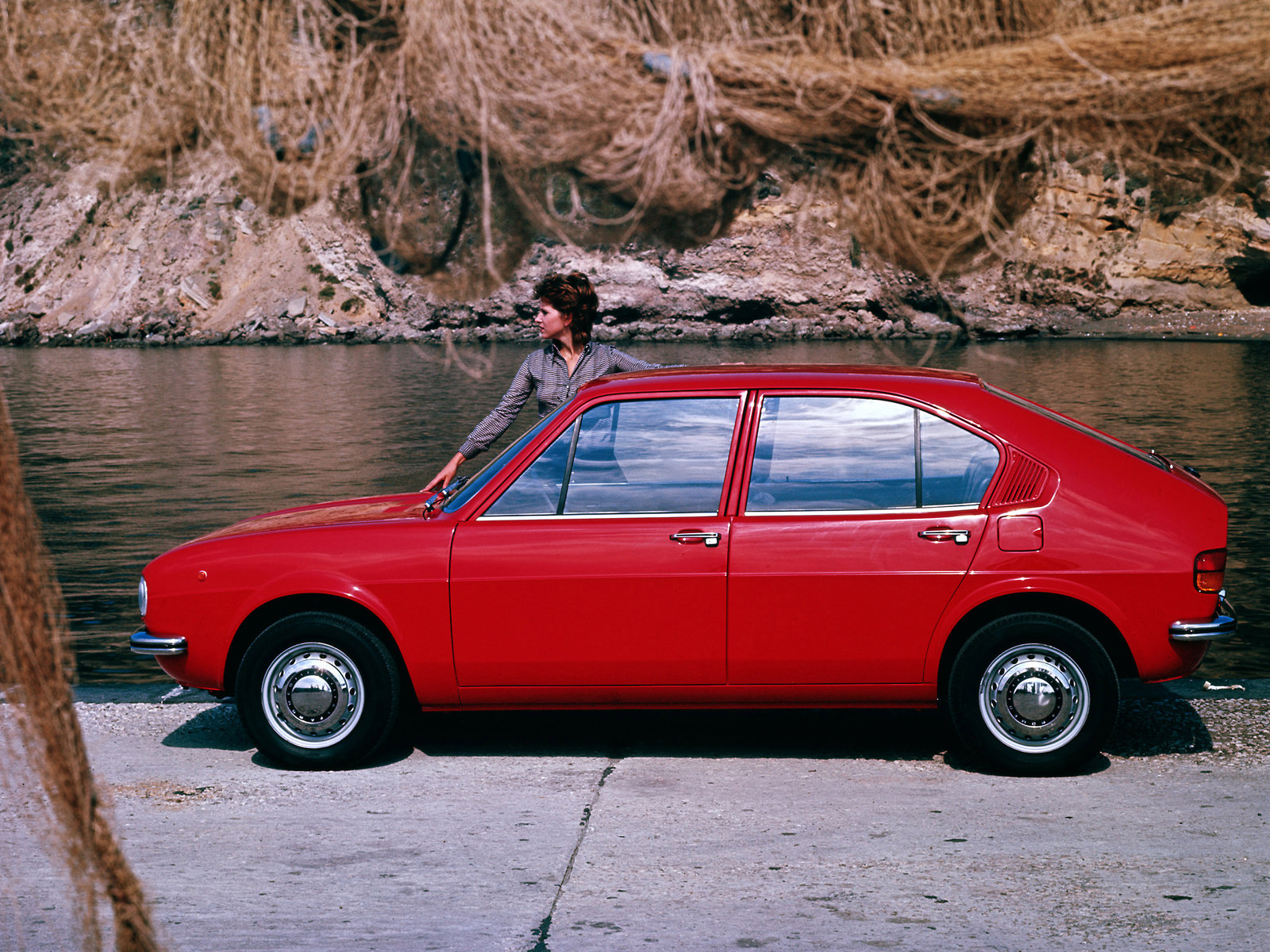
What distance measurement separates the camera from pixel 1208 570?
4.98 m

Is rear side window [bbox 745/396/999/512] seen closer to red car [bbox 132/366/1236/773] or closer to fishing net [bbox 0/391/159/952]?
red car [bbox 132/366/1236/773]

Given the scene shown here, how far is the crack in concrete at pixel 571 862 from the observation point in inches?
143

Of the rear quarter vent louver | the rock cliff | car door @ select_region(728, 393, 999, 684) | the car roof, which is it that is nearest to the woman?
the rock cliff

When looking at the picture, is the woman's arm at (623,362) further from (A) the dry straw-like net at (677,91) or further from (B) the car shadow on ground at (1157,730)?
(A) the dry straw-like net at (677,91)

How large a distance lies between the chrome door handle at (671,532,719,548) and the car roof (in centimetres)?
64

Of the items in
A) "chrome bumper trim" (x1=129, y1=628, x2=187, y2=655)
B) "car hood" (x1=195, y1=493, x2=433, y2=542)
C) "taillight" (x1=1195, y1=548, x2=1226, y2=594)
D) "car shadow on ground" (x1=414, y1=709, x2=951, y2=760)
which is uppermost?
"car hood" (x1=195, y1=493, x2=433, y2=542)

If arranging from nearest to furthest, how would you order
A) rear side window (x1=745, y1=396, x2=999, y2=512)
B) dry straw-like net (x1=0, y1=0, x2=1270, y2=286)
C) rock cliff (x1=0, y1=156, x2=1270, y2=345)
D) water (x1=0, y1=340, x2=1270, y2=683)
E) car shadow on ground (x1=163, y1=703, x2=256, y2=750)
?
dry straw-like net (x1=0, y1=0, x2=1270, y2=286) → rock cliff (x1=0, y1=156, x2=1270, y2=345) → rear side window (x1=745, y1=396, x2=999, y2=512) → car shadow on ground (x1=163, y1=703, x2=256, y2=750) → water (x1=0, y1=340, x2=1270, y2=683)

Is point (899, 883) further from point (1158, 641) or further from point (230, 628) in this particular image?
point (230, 628)

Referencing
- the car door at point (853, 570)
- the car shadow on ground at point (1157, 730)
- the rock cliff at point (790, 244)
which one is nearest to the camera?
the rock cliff at point (790, 244)

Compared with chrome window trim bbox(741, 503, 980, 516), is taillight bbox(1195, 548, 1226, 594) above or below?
below

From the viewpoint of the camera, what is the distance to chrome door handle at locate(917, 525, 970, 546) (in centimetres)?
507

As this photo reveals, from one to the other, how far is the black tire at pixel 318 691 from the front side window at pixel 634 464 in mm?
728

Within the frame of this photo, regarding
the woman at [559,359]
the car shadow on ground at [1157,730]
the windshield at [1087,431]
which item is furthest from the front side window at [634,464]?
the car shadow on ground at [1157,730]

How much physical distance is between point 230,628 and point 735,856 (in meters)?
2.17
